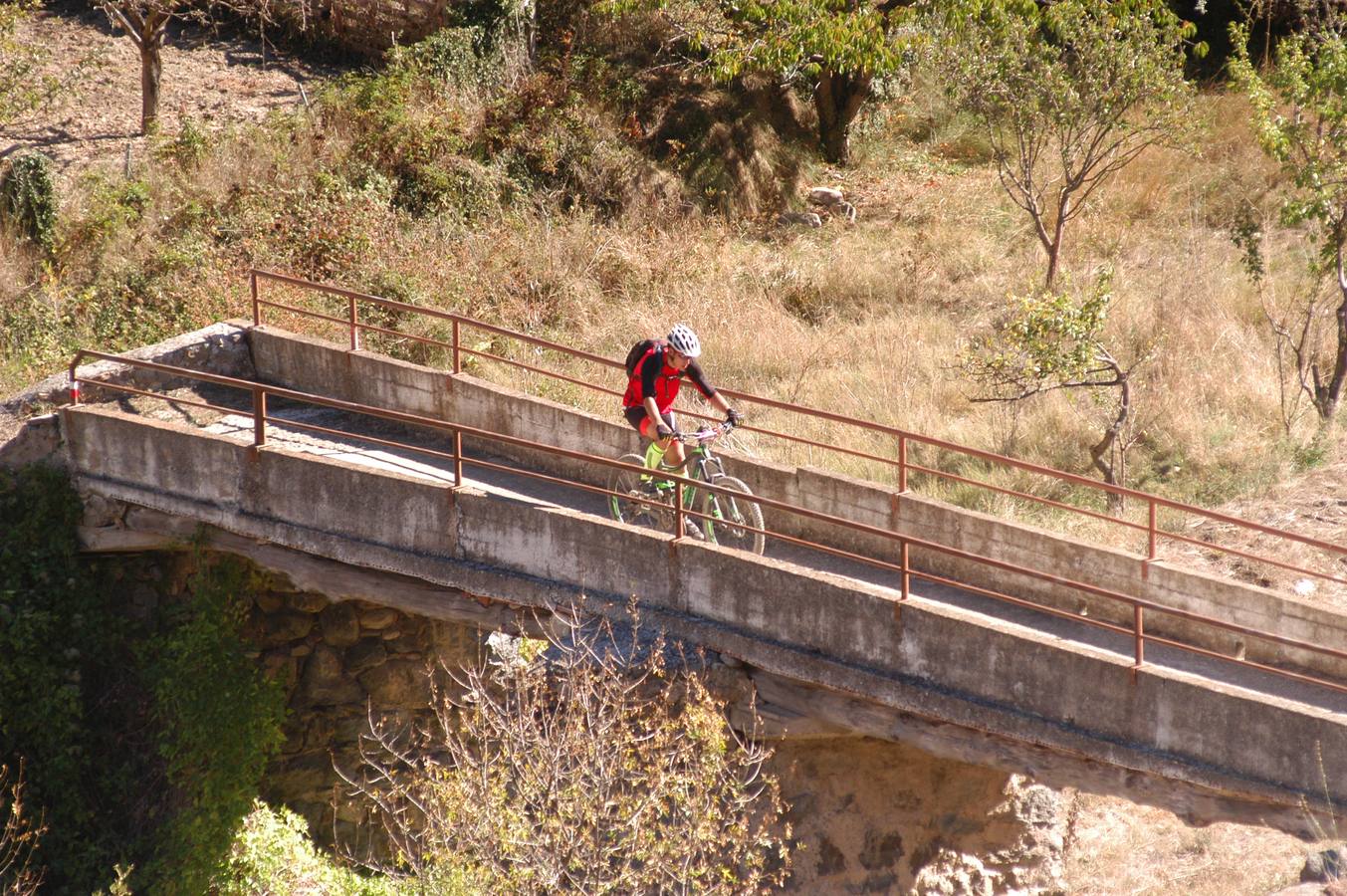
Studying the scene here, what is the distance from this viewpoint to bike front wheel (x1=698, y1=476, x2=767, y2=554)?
10.2 m

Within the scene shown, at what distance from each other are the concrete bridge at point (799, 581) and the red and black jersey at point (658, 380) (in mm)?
884

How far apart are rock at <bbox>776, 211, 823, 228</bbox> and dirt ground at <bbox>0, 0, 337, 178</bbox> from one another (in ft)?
29.2

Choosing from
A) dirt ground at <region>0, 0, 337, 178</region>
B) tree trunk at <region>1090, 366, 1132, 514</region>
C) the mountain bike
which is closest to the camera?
the mountain bike

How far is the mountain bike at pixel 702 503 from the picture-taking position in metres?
10.1

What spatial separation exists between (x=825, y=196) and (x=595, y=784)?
48.4ft

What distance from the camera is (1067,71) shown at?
16062mm

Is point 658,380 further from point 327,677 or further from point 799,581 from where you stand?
point 327,677

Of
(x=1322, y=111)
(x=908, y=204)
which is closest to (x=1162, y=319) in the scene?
(x=1322, y=111)

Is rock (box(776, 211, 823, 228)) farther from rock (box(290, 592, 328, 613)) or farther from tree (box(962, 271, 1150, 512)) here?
rock (box(290, 592, 328, 613))

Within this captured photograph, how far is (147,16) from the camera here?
21.4 metres

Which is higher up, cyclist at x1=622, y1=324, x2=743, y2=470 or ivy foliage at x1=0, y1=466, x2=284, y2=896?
cyclist at x1=622, y1=324, x2=743, y2=470

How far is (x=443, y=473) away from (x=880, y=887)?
208 inches

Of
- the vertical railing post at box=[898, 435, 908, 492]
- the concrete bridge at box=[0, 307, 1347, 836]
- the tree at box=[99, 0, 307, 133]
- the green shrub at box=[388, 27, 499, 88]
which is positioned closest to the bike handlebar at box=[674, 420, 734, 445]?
the concrete bridge at box=[0, 307, 1347, 836]

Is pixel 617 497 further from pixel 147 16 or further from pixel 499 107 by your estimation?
pixel 147 16
